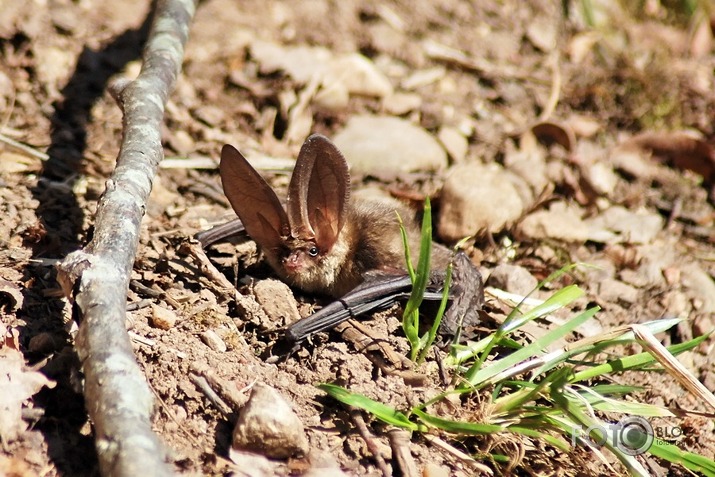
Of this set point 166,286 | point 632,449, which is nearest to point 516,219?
point 632,449

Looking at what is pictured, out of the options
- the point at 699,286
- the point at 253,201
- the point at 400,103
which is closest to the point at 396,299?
the point at 253,201

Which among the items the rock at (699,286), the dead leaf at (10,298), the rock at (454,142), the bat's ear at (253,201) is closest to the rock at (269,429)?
the dead leaf at (10,298)

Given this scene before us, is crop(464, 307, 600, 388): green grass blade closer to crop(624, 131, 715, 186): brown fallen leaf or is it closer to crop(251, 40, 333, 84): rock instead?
crop(624, 131, 715, 186): brown fallen leaf

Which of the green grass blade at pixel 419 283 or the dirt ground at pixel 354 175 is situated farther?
the green grass blade at pixel 419 283

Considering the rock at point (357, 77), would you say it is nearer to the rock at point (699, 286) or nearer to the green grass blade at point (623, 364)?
the rock at point (699, 286)

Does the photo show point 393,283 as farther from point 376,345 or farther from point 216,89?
point 216,89

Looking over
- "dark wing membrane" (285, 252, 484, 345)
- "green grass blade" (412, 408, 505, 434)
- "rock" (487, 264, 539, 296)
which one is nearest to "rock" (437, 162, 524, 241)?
"rock" (487, 264, 539, 296)
